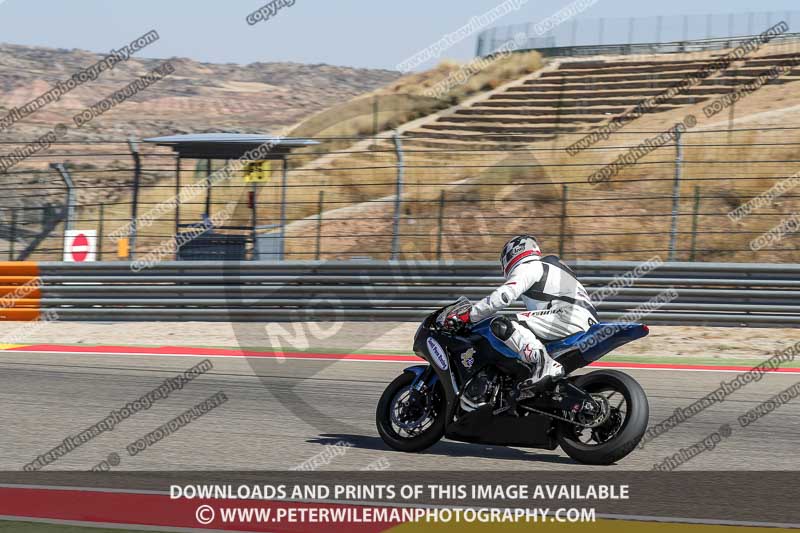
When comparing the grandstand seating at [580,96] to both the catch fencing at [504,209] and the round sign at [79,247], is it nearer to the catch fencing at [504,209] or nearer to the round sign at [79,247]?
the catch fencing at [504,209]

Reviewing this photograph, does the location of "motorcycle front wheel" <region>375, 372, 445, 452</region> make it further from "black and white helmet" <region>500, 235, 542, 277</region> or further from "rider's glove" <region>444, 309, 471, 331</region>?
"black and white helmet" <region>500, 235, 542, 277</region>

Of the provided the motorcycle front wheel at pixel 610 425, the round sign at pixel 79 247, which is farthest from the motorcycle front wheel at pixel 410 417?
the round sign at pixel 79 247

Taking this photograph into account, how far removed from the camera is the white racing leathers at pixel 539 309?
22.4ft

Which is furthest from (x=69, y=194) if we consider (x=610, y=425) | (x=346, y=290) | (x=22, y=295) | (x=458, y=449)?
(x=610, y=425)

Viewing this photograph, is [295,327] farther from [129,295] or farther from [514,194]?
[514,194]

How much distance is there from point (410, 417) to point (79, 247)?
10516mm

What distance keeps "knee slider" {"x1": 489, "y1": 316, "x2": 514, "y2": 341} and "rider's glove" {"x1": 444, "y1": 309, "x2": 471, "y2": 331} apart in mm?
185

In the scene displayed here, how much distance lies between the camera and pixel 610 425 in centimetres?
671

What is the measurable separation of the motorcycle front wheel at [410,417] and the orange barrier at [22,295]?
9535 mm

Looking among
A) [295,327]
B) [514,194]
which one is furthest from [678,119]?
[295,327]

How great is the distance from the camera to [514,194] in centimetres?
2400

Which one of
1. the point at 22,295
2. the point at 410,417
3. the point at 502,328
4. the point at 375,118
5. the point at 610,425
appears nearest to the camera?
the point at 610,425

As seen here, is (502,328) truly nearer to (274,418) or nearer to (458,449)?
(458,449)

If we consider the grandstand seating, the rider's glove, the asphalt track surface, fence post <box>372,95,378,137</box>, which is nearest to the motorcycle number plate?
the rider's glove
